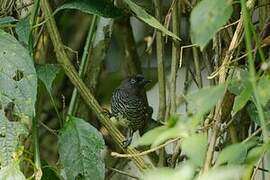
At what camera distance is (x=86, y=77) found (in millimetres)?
2648

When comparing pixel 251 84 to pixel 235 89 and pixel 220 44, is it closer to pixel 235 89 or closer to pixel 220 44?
pixel 235 89

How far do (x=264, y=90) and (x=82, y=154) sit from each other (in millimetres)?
752

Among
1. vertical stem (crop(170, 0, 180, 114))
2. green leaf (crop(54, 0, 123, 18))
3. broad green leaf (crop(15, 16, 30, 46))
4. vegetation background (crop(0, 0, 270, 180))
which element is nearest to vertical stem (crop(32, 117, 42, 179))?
vegetation background (crop(0, 0, 270, 180))

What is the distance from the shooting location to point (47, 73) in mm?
2008

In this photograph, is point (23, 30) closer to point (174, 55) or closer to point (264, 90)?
point (174, 55)

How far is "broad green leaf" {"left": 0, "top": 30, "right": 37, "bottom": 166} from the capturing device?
1.83 m

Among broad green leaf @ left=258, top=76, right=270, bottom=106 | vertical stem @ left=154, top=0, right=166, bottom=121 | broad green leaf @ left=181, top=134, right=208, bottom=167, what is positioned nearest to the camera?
broad green leaf @ left=181, top=134, right=208, bottom=167

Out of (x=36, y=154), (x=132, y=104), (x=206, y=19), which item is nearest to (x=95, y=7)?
(x=36, y=154)

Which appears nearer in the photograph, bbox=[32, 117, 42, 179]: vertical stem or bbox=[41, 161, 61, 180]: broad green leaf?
bbox=[32, 117, 42, 179]: vertical stem

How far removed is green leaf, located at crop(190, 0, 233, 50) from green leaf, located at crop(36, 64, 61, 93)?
0.84 meters

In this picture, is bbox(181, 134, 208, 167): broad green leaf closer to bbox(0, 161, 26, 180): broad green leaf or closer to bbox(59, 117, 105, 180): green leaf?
bbox(0, 161, 26, 180): broad green leaf

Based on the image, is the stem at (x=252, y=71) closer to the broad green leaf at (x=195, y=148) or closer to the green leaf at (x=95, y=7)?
the broad green leaf at (x=195, y=148)

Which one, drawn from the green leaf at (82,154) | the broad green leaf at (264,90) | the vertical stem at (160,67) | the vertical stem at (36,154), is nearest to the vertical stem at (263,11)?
the vertical stem at (160,67)

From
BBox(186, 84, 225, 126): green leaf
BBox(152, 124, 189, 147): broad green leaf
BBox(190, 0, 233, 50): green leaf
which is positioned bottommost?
BBox(152, 124, 189, 147): broad green leaf
